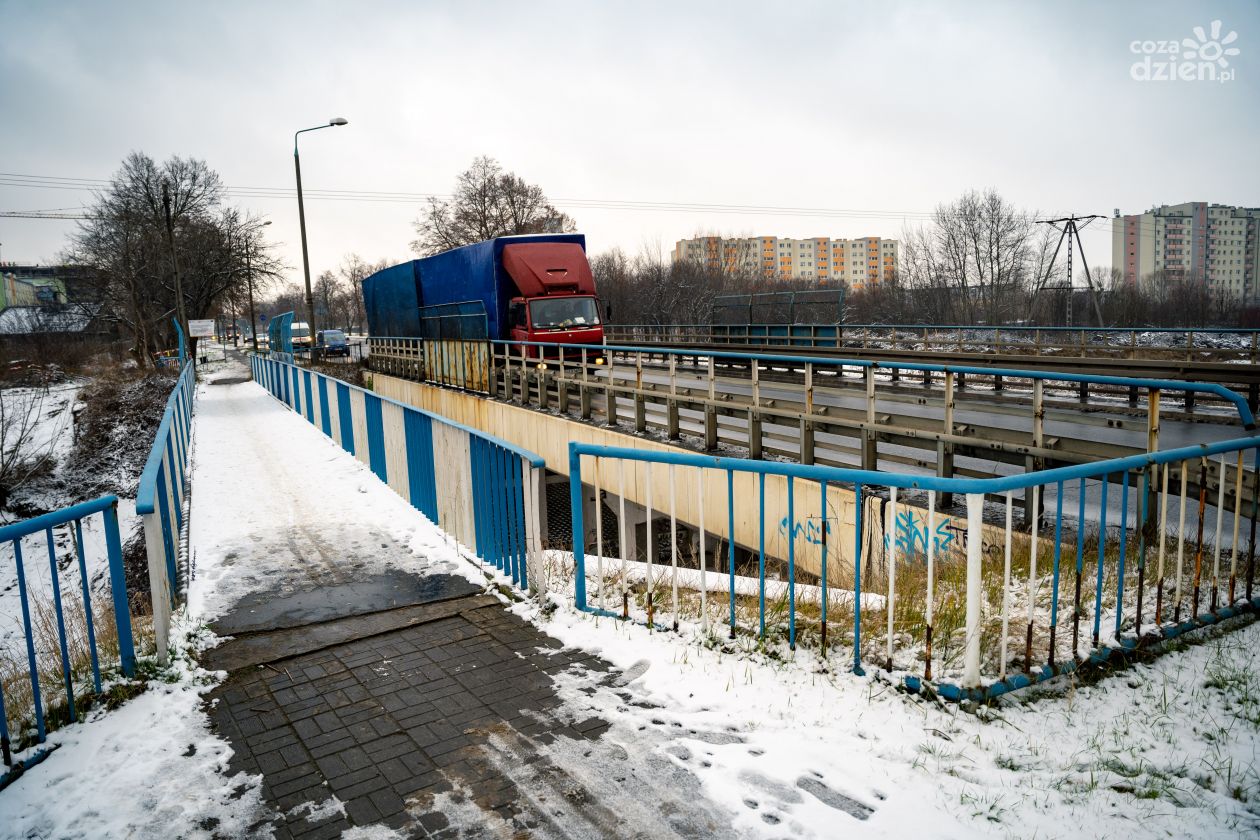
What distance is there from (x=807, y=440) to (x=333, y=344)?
1838 inches

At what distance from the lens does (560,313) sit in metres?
20.2

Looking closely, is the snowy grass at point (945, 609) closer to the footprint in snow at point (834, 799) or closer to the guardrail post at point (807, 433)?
the footprint in snow at point (834, 799)

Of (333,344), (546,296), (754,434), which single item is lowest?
(754,434)

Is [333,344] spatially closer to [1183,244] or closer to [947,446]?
[947,446]

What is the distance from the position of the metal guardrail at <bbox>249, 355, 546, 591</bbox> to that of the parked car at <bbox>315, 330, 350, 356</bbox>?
31.7 m

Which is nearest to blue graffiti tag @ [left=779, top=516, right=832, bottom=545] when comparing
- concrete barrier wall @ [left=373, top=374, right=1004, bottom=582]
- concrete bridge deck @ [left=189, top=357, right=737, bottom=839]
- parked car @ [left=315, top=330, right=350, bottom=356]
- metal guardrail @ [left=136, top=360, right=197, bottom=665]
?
concrete barrier wall @ [left=373, top=374, right=1004, bottom=582]

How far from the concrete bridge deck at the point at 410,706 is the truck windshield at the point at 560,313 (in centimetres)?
1237

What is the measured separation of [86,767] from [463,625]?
7.42ft

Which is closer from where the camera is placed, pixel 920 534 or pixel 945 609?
pixel 945 609

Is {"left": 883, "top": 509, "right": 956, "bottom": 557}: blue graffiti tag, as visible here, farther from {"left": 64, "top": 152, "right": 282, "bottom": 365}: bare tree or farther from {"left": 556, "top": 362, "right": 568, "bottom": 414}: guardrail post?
{"left": 64, "top": 152, "right": 282, "bottom": 365}: bare tree

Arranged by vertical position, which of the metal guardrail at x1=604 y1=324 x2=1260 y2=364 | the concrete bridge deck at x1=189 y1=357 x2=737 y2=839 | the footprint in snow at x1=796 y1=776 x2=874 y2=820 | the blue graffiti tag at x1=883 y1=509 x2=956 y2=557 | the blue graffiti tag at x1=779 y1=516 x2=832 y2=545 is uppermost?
the metal guardrail at x1=604 y1=324 x2=1260 y2=364

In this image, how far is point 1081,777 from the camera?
3354 mm

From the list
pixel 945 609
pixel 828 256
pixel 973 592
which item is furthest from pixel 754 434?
pixel 828 256

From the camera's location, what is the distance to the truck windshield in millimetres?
20000
